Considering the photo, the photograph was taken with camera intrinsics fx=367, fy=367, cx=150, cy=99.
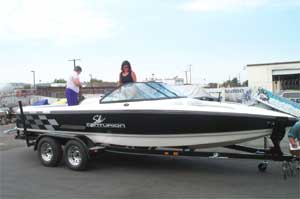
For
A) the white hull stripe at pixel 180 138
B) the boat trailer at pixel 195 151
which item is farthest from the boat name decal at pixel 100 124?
the boat trailer at pixel 195 151

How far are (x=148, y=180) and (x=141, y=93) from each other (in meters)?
1.68

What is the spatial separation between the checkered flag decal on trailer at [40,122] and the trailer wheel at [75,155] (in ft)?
2.61

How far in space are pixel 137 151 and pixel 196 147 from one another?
1177mm

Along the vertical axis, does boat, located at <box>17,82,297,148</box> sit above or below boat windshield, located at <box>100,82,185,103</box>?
below

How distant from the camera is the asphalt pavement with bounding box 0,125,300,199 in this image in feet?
18.8

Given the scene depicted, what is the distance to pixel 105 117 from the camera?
7254mm

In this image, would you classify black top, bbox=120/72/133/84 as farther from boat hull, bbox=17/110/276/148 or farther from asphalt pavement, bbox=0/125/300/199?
asphalt pavement, bbox=0/125/300/199

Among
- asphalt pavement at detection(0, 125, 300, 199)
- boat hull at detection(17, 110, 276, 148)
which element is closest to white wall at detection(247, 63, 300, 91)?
asphalt pavement at detection(0, 125, 300, 199)

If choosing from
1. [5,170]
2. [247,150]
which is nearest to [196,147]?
[247,150]

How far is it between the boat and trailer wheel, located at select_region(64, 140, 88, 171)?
31cm

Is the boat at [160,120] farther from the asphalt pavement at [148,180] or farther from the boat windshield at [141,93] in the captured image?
the asphalt pavement at [148,180]

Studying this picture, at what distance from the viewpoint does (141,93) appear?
23.6 ft

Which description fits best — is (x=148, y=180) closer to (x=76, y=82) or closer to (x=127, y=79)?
(x=127, y=79)

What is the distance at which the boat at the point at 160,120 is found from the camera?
244 inches
